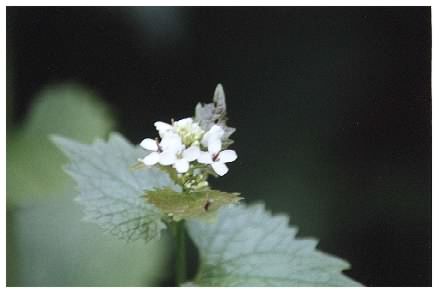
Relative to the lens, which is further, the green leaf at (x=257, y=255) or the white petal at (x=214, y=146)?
the green leaf at (x=257, y=255)

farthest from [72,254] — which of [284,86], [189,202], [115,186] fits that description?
[189,202]

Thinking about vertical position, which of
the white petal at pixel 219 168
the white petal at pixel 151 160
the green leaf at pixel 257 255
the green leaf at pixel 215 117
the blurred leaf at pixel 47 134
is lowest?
the green leaf at pixel 257 255

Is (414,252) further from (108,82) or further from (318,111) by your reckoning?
(108,82)

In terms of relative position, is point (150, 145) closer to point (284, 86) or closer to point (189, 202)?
point (189, 202)

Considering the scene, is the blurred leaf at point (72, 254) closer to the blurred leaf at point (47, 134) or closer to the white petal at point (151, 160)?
the blurred leaf at point (47, 134)

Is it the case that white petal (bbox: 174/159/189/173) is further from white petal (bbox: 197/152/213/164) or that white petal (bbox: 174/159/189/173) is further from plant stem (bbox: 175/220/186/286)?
plant stem (bbox: 175/220/186/286)

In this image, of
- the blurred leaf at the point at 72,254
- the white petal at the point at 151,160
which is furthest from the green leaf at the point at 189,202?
the blurred leaf at the point at 72,254

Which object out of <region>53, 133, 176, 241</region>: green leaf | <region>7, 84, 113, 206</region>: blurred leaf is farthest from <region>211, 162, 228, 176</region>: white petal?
<region>7, 84, 113, 206</region>: blurred leaf
